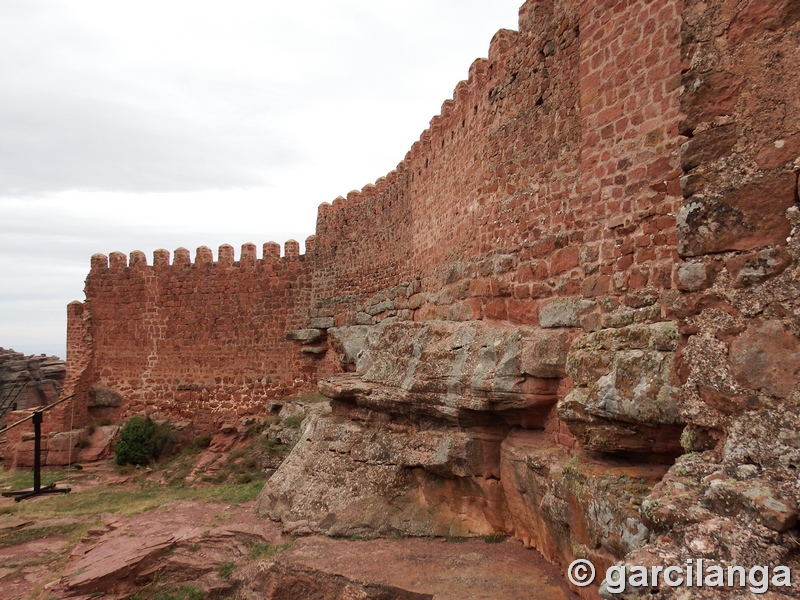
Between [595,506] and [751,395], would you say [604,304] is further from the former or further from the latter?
[751,395]

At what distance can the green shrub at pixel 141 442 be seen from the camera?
15820mm

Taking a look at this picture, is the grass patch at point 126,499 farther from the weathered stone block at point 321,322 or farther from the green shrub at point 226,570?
the weathered stone block at point 321,322

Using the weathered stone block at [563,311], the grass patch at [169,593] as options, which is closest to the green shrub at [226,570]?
the grass patch at [169,593]

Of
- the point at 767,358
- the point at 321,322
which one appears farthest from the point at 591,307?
the point at 321,322

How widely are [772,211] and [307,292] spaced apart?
1452 centimetres

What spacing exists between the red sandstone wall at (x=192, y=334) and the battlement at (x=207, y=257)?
3cm

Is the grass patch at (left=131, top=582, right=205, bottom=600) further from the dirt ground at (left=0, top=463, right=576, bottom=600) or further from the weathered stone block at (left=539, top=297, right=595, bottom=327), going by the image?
the weathered stone block at (left=539, top=297, right=595, bottom=327)

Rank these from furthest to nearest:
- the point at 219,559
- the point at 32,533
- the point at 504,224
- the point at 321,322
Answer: the point at 321,322 → the point at 32,533 → the point at 219,559 → the point at 504,224

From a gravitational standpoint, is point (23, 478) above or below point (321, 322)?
below

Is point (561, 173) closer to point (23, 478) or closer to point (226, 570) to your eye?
point (226, 570)

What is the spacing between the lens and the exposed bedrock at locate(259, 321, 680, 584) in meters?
4.48

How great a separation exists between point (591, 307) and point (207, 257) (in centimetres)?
1397

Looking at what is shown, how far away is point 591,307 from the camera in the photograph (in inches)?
221

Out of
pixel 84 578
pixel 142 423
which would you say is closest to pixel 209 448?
pixel 142 423
